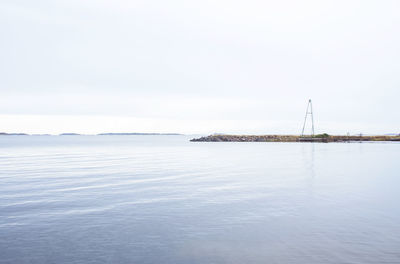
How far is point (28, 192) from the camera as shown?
66.5 ft

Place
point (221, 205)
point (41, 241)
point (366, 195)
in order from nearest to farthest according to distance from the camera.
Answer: point (41, 241), point (221, 205), point (366, 195)

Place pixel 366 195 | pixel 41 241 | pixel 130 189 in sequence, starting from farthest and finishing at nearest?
pixel 130 189 → pixel 366 195 → pixel 41 241

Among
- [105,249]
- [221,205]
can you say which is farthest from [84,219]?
[221,205]

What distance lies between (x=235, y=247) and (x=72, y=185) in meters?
16.7

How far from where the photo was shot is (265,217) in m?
14.4

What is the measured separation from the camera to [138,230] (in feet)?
40.3

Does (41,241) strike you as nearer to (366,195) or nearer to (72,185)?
(72,185)

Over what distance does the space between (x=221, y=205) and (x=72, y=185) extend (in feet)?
41.0

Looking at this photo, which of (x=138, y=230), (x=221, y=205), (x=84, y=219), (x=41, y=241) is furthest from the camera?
(x=221, y=205)

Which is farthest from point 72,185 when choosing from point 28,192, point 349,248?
point 349,248

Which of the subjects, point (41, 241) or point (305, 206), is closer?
point (41, 241)

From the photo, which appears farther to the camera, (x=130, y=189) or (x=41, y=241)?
A: (x=130, y=189)

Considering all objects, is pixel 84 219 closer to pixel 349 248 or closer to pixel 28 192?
pixel 28 192

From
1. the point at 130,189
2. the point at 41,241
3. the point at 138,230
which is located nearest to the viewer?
the point at 41,241
